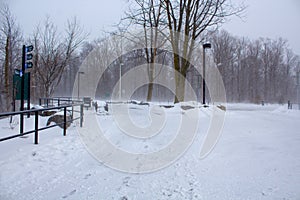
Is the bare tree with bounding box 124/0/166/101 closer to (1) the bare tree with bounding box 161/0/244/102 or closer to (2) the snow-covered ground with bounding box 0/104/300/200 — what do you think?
(1) the bare tree with bounding box 161/0/244/102

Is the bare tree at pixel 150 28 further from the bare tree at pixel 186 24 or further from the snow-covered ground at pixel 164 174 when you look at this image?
the snow-covered ground at pixel 164 174

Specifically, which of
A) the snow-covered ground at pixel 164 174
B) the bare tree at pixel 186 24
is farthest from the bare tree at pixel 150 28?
the snow-covered ground at pixel 164 174

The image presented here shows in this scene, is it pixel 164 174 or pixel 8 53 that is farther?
pixel 8 53

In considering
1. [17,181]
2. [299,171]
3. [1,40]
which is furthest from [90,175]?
[1,40]

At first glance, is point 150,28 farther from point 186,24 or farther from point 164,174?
point 164,174

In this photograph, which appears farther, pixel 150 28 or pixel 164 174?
pixel 150 28

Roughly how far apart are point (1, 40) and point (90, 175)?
18194mm

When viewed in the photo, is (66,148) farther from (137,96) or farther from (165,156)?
(137,96)

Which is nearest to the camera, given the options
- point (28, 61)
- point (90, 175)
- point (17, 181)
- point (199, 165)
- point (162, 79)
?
point (17, 181)

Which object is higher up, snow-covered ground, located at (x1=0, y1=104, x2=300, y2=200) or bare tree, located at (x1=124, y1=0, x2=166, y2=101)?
bare tree, located at (x1=124, y1=0, x2=166, y2=101)

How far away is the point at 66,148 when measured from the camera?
5082mm

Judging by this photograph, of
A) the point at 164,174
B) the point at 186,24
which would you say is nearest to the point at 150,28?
the point at 186,24

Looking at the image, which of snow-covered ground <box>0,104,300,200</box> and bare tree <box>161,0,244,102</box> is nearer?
snow-covered ground <box>0,104,300,200</box>

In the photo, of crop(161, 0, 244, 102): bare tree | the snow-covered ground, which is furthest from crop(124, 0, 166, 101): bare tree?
the snow-covered ground
